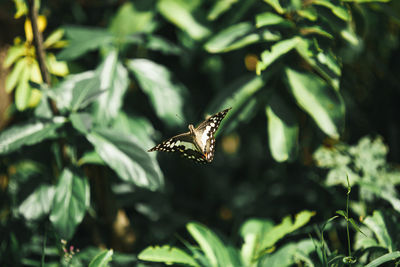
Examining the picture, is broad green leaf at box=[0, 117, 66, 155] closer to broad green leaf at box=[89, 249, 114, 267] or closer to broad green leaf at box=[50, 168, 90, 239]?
broad green leaf at box=[50, 168, 90, 239]

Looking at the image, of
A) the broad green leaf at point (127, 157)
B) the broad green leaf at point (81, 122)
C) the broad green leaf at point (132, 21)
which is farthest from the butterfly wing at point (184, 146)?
the broad green leaf at point (132, 21)

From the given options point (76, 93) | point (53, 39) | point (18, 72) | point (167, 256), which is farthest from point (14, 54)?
point (167, 256)

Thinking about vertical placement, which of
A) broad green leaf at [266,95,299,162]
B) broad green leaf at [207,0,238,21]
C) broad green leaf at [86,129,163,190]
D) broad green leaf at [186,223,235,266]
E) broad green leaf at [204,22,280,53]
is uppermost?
broad green leaf at [207,0,238,21]

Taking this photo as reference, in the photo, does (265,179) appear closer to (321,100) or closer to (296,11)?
(321,100)

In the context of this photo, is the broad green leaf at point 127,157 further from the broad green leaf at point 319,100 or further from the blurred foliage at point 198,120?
the broad green leaf at point 319,100

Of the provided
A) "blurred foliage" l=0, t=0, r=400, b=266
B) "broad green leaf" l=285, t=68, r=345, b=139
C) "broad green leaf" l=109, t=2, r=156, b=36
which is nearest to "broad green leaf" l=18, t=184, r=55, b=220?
"blurred foliage" l=0, t=0, r=400, b=266

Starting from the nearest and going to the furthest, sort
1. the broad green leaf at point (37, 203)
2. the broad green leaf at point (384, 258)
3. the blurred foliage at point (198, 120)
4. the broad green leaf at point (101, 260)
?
1. the broad green leaf at point (384, 258)
2. the broad green leaf at point (101, 260)
3. the blurred foliage at point (198, 120)
4. the broad green leaf at point (37, 203)

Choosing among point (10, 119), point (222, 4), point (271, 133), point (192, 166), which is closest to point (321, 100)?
point (271, 133)
